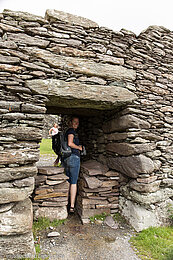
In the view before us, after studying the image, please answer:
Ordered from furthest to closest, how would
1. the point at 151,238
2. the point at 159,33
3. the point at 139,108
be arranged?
the point at 159,33, the point at 139,108, the point at 151,238

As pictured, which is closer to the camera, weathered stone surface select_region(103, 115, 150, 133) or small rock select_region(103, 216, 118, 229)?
weathered stone surface select_region(103, 115, 150, 133)

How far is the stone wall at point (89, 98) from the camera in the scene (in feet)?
8.99

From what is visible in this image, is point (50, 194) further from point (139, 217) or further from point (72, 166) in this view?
point (139, 217)

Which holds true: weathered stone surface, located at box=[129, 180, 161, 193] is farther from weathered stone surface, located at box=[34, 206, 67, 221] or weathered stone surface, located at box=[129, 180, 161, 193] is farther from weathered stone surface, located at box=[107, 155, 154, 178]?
weathered stone surface, located at box=[34, 206, 67, 221]

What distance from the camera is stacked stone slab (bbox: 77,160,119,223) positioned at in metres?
4.10

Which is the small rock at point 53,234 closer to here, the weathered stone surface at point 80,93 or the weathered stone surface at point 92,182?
the weathered stone surface at point 92,182

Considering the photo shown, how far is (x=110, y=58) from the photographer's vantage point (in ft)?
11.7

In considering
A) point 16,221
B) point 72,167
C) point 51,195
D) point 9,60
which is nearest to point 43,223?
point 51,195

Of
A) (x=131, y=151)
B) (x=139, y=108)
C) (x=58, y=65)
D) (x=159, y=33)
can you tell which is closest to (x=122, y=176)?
(x=131, y=151)

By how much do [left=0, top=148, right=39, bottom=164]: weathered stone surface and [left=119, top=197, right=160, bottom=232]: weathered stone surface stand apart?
255 cm

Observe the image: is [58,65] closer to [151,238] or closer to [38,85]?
[38,85]

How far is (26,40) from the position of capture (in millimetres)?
2955

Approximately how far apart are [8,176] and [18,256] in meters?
1.26

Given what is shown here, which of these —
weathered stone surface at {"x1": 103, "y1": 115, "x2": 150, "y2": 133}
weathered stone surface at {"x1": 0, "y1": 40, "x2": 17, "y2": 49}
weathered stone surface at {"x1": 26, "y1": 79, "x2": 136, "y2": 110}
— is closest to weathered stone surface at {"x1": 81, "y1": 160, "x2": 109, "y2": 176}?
weathered stone surface at {"x1": 103, "y1": 115, "x2": 150, "y2": 133}
